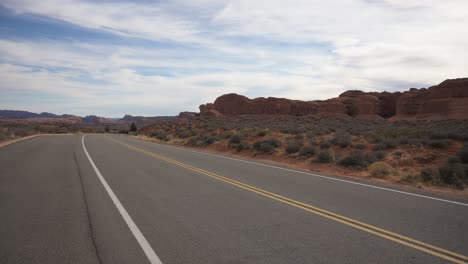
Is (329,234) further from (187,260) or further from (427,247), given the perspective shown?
(187,260)

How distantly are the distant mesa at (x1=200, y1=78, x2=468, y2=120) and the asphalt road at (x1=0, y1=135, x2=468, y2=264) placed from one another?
79.5m

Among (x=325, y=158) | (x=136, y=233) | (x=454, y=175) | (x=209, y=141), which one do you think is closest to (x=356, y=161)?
(x=325, y=158)

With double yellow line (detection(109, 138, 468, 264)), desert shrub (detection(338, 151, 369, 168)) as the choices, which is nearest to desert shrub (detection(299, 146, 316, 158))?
desert shrub (detection(338, 151, 369, 168))

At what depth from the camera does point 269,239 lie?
16.9 ft

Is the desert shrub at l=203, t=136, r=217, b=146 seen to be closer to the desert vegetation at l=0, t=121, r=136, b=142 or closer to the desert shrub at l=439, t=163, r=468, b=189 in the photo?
the desert vegetation at l=0, t=121, r=136, b=142

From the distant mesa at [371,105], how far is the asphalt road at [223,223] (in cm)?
7950

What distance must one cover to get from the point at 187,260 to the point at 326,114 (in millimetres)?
95154

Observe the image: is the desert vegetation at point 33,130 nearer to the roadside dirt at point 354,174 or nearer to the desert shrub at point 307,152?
the roadside dirt at point 354,174

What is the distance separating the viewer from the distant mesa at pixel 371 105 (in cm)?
7850

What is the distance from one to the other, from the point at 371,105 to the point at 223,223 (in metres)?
102

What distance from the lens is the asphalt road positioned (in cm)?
456

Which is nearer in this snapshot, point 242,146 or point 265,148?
point 265,148

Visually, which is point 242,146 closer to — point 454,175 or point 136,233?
point 454,175

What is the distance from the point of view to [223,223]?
598cm
